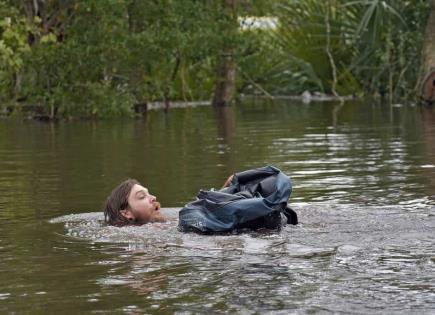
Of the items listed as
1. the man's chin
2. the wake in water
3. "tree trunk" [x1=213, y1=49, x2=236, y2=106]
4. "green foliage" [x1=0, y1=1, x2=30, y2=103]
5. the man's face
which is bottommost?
the wake in water

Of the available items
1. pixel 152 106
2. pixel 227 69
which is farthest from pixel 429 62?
pixel 152 106

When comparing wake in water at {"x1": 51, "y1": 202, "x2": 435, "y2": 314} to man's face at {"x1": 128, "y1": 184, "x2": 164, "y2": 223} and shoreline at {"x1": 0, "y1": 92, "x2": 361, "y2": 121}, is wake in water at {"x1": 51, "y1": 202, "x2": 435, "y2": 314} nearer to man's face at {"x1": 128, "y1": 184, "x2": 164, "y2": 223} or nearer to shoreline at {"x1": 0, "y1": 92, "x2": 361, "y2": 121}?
man's face at {"x1": 128, "y1": 184, "x2": 164, "y2": 223}

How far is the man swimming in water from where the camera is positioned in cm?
1134

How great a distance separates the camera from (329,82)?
1459 inches

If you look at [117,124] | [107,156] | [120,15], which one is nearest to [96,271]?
[107,156]

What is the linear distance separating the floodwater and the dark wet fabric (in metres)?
0.13

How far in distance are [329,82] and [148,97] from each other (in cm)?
786

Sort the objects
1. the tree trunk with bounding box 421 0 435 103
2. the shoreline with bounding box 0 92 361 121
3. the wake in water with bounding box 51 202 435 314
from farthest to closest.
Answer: the shoreline with bounding box 0 92 361 121 → the tree trunk with bounding box 421 0 435 103 → the wake in water with bounding box 51 202 435 314

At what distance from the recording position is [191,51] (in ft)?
100

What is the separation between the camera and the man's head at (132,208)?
11344 mm

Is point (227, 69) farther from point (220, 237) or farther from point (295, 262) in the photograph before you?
point (295, 262)

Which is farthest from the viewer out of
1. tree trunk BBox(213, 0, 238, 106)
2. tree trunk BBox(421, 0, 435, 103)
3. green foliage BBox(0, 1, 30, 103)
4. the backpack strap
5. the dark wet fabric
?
tree trunk BBox(213, 0, 238, 106)

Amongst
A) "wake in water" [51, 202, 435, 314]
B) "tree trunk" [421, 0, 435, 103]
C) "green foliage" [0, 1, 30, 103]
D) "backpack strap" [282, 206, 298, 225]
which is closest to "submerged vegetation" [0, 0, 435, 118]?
→ "green foliage" [0, 1, 30, 103]

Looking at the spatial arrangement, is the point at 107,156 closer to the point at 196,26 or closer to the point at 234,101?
the point at 196,26
